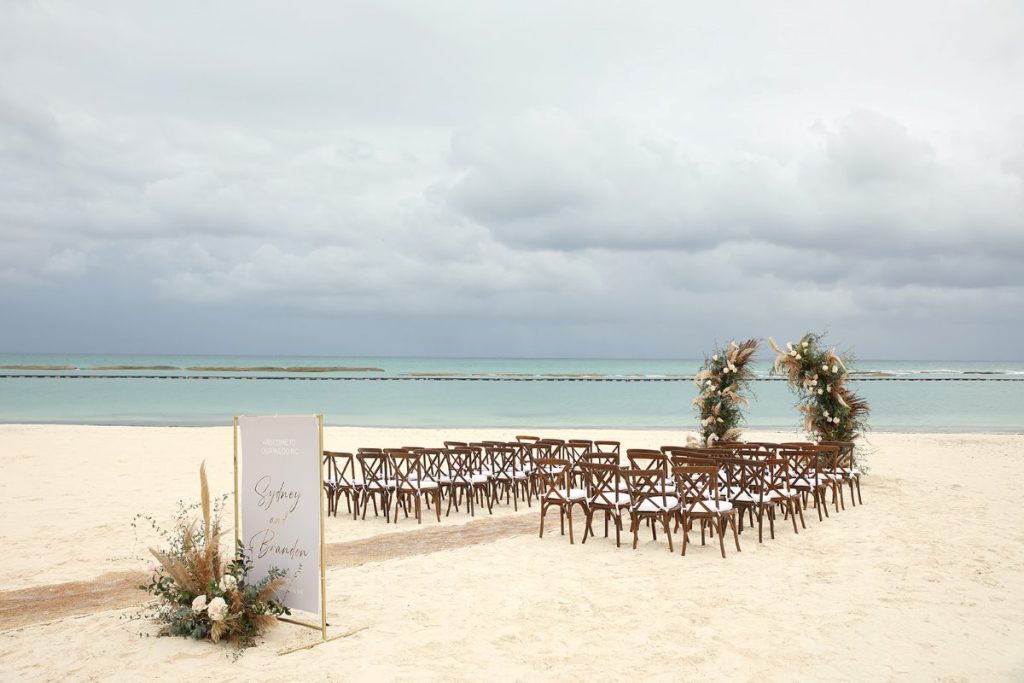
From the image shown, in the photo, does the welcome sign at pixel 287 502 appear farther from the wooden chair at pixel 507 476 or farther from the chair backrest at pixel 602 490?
the wooden chair at pixel 507 476

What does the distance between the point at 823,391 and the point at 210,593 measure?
11256mm

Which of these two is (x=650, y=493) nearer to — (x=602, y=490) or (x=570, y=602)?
(x=602, y=490)

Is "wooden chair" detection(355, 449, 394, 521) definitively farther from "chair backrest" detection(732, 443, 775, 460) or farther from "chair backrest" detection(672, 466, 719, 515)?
"chair backrest" detection(732, 443, 775, 460)

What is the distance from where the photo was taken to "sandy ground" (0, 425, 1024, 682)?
5398mm

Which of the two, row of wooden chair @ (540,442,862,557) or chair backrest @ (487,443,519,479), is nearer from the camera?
row of wooden chair @ (540,442,862,557)

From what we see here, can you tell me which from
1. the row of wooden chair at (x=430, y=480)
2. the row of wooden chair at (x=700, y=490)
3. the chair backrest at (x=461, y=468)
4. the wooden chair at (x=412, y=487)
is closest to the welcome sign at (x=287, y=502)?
the row of wooden chair at (x=700, y=490)

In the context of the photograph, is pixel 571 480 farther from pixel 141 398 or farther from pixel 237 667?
pixel 141 398

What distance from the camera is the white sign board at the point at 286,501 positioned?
5934 mm

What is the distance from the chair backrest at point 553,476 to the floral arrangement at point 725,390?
3815mm

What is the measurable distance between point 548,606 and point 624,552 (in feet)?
7.63

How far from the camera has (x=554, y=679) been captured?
5.15 m

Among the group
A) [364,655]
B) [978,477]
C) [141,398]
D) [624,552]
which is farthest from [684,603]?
[141,398]

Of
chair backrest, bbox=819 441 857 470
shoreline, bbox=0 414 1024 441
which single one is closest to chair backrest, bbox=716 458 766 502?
chair backrest, bbox=819 441 857 470

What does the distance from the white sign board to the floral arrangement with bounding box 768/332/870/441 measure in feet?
34.4
